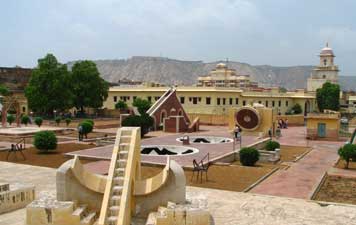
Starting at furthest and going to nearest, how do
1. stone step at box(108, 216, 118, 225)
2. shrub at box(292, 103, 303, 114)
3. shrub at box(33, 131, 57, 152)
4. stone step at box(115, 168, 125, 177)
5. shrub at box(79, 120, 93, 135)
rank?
shrub at box(292, 103, 303, 114) < shrub at box(79, 120, 93, 135) < shrub at box(33, 131, 57, 152) < stone step at box(115, 168, 125, 177) < stone step at box(108, 216, 118, 225)

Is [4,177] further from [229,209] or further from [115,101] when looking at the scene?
[115,101]

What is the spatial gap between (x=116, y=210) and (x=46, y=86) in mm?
33477

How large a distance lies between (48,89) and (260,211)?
32.8 meters

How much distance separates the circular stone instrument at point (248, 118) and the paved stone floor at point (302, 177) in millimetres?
6870

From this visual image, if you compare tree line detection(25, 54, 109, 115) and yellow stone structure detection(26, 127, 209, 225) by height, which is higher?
tree line detection(25, 54, 109, 115)

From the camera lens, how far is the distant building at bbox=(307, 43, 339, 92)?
64.0 metres

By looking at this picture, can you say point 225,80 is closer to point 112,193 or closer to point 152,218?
point 152,218

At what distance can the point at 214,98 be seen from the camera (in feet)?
159

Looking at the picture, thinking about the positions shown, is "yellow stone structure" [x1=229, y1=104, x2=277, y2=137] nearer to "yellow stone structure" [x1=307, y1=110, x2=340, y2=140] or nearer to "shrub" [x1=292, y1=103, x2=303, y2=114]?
"yellow stone structure" [x1=307, y1=110, x2=340, y2=140]

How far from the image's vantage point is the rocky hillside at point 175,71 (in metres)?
159

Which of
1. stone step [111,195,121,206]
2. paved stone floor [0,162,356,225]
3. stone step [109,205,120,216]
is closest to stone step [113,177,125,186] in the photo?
stone step [111,195,121,206]

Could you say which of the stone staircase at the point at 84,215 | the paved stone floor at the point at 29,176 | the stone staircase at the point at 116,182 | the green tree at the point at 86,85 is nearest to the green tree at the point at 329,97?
the green tree at the point at 86,85

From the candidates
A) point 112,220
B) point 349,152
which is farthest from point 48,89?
point 112,220

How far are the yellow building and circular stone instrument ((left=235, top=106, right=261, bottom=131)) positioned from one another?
38.9 ft
